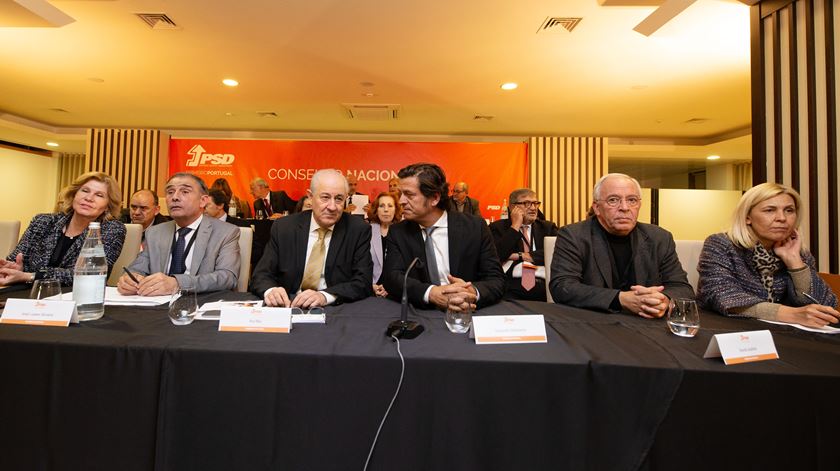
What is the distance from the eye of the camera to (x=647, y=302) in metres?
1.34

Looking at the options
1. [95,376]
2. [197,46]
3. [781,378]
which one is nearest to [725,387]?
[781,378]

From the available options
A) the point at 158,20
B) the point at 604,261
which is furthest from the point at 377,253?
the point at 158,20

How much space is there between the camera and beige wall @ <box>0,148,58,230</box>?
27.3 feet

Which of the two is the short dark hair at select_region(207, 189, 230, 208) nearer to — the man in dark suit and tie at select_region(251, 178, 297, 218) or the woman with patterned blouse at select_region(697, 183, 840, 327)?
the man in dark suit and tie at select_region(251, 178, 297, 218)

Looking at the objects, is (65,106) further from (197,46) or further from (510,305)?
(510,305)

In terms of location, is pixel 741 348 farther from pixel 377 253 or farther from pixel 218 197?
pixel 218 197

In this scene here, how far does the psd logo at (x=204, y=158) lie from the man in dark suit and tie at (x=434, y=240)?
18.8 feet

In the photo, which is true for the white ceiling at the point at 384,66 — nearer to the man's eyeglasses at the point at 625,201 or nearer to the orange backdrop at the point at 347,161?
the orange backdrop at the point at 347,161

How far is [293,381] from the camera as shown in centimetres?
90

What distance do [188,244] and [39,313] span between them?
910mm

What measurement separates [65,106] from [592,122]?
27.3ft

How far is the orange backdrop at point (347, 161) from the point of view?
655cm

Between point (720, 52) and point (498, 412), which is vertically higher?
point (720, 52)

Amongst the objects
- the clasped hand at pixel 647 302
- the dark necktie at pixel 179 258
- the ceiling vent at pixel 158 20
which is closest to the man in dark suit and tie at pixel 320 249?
the dark necktie at pixel 179 258
